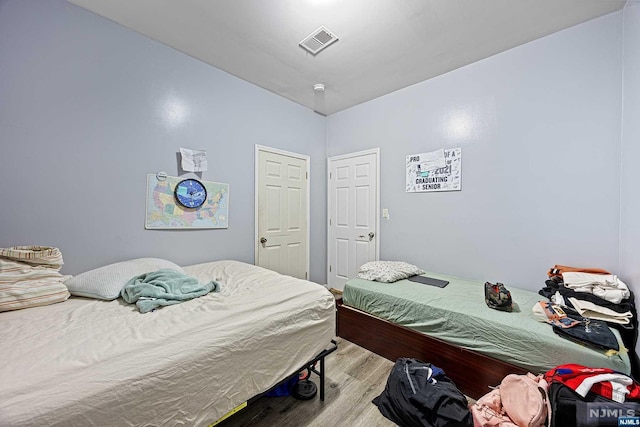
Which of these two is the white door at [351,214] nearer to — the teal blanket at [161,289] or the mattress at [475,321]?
the mattress at [475,321]

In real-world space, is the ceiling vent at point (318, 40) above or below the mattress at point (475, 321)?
above

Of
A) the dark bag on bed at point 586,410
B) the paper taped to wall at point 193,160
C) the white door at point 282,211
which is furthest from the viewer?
the white door at point 282,211

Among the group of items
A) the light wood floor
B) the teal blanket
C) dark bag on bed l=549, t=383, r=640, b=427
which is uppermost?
the teal blanket

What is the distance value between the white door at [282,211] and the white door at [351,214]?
452 mm

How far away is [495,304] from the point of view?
180 cm

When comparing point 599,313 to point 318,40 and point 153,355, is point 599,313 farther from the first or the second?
point 318,40

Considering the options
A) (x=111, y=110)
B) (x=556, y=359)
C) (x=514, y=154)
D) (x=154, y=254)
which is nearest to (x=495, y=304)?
(x=556, y=359)

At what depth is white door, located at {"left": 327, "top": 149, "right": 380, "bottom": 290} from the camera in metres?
3.35

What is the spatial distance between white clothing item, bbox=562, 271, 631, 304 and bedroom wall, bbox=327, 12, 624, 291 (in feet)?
1.19

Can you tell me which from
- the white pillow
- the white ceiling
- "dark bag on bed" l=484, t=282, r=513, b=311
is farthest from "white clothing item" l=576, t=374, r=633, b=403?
the white pillow

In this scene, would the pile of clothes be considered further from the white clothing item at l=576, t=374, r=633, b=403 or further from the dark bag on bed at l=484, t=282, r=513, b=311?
the white clothing item at l=576, t=374, r=633, b=403

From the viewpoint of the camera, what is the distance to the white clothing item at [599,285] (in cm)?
156

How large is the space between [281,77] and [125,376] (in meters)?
2.90

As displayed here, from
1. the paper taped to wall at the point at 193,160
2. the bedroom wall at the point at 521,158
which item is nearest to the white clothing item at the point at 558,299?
the bedroom wall at the point at 521,158
